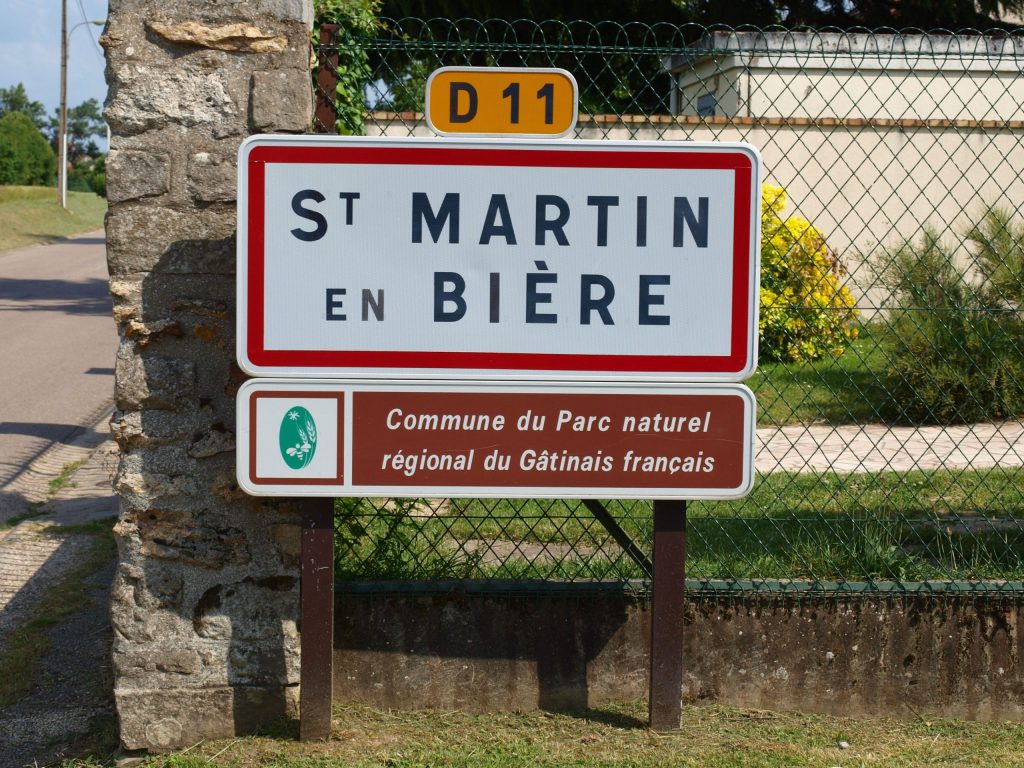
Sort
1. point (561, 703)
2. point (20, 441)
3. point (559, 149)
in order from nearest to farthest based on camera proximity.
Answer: point (559, 149) → point (561, 703) → point (20, 441)

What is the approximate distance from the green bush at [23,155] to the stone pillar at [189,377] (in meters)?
59.1

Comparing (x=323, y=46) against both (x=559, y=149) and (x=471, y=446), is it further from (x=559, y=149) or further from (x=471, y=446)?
(x=471, y=446)

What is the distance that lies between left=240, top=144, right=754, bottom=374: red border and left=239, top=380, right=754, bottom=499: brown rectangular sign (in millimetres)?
69

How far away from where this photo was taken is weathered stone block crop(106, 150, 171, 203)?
3.41 metres

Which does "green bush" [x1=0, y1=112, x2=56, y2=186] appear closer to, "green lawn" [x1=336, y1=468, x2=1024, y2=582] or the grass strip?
the grass strip

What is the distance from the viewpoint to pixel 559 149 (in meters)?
3.39

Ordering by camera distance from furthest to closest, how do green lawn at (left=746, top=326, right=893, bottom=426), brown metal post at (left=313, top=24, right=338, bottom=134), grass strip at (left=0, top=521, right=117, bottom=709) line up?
green lawn at (left=746, top=326, right=893, bottom=426) → grass strip at (left=0, top=521, right=117, bottom=709) → brown metal post at (left=313, top=24, right=338, bottom=134)

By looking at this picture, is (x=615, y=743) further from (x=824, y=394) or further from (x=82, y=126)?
(x=82, y=126)

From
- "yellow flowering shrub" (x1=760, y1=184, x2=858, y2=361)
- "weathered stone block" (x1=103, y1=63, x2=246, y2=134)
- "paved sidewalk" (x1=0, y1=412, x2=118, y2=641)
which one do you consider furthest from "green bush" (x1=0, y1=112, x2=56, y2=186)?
"weathered stone block" (x1=103, y1=63, x2=246, y2=134)

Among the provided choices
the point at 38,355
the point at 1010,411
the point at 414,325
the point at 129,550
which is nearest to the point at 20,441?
the point at 38,355

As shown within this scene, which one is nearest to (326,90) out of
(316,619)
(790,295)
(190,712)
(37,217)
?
(316,619)

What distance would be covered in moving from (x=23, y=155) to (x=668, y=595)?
201ft

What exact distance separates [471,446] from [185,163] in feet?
3.96

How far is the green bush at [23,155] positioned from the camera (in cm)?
5694
